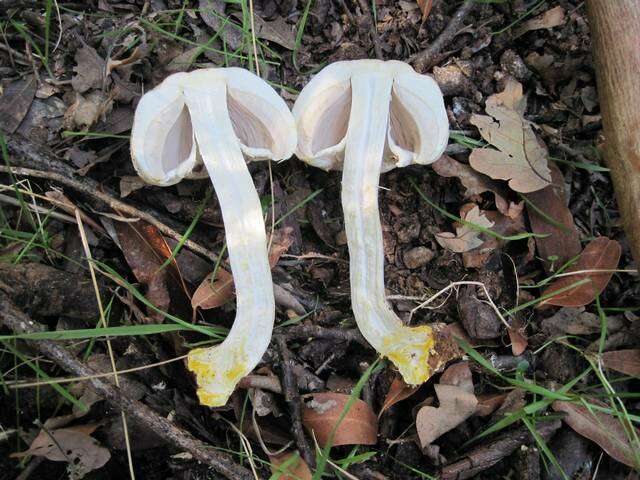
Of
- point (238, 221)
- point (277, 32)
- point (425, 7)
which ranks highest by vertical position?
point (425, 7)

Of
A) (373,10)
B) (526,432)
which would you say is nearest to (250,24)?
(373,10)

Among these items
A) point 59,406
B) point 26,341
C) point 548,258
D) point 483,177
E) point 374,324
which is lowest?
point 59,406

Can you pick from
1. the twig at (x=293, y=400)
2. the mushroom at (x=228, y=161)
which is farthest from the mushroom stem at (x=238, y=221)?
the twig at (x=293, y=400)

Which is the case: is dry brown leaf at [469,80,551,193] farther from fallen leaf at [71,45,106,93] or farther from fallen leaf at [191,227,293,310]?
fallen leaf at [71,45,106,93]

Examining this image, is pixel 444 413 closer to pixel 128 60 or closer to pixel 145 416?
pixel 145 416

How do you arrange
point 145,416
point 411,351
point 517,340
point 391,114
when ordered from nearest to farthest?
point 145,416
point 411,351
point 517,340
point 391,114

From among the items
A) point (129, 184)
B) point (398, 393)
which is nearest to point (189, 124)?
point (129, 184)

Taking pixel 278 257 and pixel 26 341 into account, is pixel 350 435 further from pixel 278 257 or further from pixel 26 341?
pixel 26 341

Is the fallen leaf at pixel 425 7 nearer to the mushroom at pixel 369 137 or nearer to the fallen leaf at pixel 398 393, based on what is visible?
the mushroom at pixel 369 137
